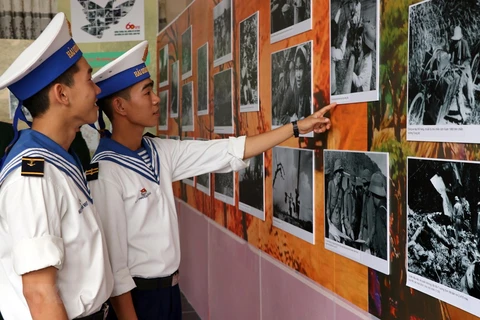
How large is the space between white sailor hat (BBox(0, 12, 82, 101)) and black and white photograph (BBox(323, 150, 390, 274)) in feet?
3.20

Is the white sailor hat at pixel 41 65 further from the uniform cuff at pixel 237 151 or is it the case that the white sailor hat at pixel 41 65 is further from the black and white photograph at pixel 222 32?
the black and white photograph at pixel 222 32

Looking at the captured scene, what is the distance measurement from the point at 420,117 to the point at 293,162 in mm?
927

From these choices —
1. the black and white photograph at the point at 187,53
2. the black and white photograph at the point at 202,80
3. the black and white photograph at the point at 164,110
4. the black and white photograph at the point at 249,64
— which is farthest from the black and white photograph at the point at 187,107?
the black and white photograph at the point at 249,64

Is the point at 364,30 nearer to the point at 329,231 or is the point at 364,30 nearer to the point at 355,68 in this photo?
the point at 355,68

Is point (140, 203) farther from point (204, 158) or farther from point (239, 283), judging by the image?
point (239, 283)

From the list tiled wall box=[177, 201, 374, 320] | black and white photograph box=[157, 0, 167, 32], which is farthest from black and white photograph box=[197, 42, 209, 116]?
black and white photograph box=[157, 0, 167, 32]

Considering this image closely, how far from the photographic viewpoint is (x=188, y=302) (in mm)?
4723

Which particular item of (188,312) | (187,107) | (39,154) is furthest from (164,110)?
(39,154)

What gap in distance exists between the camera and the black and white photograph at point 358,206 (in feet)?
5.79

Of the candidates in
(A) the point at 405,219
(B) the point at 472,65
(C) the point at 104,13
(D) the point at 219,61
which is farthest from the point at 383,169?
(C) the point at 104,13

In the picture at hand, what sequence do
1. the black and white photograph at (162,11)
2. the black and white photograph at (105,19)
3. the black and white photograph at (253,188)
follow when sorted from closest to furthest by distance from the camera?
the black and white photograph at (253,188)
the black and white photograph at (105,19)
the black and white photograph at (162,11)

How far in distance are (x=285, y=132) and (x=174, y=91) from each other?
2.99 metres

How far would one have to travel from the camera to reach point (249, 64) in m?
2.94

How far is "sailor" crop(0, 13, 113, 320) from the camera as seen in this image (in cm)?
149
